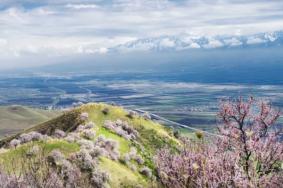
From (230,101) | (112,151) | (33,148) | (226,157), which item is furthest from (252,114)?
(112,151)

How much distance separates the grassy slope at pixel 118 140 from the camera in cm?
6108

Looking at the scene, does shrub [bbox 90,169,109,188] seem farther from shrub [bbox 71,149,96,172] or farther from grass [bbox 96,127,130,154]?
grass [bbox 96,127,130,154]

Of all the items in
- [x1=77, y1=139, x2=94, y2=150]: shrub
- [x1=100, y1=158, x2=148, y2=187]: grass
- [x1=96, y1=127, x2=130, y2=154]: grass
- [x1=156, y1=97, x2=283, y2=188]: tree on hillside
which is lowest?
[x1=100, y1=158, x2=148, y2=187]: grass

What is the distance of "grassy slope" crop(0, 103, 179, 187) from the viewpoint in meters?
61.1

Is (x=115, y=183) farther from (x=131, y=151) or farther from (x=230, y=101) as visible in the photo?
(x=230, y=101)

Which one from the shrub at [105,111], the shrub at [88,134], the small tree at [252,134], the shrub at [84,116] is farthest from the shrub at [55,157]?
the small tree at [252,134]

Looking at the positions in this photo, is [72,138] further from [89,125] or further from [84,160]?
[89,125]

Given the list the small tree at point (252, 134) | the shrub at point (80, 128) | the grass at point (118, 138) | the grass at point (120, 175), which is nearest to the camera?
the small tree at point (252, 134)

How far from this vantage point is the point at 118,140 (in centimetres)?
7775

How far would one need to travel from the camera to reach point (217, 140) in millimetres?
21891

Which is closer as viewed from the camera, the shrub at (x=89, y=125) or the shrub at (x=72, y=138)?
the shrub at (x=72, y=138)

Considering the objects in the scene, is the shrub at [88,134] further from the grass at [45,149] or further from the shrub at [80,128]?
the grass at [45,149]

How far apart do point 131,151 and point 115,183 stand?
13.4 meters

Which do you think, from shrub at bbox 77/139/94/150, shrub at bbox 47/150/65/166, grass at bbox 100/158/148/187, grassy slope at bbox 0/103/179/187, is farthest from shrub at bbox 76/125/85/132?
shrub at bbox 47/150/65/166
